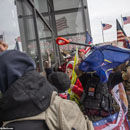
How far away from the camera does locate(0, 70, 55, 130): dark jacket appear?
33.5 inches

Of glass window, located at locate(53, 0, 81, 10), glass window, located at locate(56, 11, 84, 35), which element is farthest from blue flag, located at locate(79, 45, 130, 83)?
glass window, located at locate(53, 0, 81, 10)

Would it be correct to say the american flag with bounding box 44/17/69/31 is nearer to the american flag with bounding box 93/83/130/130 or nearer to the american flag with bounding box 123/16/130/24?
the american flag with bounding box 93/83/130/130

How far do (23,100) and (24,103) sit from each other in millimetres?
26

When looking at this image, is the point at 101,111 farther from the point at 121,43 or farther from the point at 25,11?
the point at 25,11

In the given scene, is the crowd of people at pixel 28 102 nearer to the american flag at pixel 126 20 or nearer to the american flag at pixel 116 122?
the american flag at pixel 116 122

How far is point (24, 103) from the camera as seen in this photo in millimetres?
870

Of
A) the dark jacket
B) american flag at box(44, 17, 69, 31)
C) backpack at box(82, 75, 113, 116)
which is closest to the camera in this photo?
the dark jacket

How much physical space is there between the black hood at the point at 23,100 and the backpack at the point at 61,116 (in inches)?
1.4

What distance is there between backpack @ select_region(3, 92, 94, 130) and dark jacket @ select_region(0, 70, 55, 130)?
0.03 meters

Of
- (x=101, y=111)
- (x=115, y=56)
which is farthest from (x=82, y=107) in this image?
(x=115, y=56)

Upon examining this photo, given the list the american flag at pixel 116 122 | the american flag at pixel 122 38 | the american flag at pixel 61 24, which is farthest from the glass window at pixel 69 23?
the american flag at pixel 116 122

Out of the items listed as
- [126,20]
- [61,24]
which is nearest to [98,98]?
[61,24]

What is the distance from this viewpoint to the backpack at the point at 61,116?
2.91 ft

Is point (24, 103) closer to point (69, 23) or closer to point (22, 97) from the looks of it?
point (22, 97)
